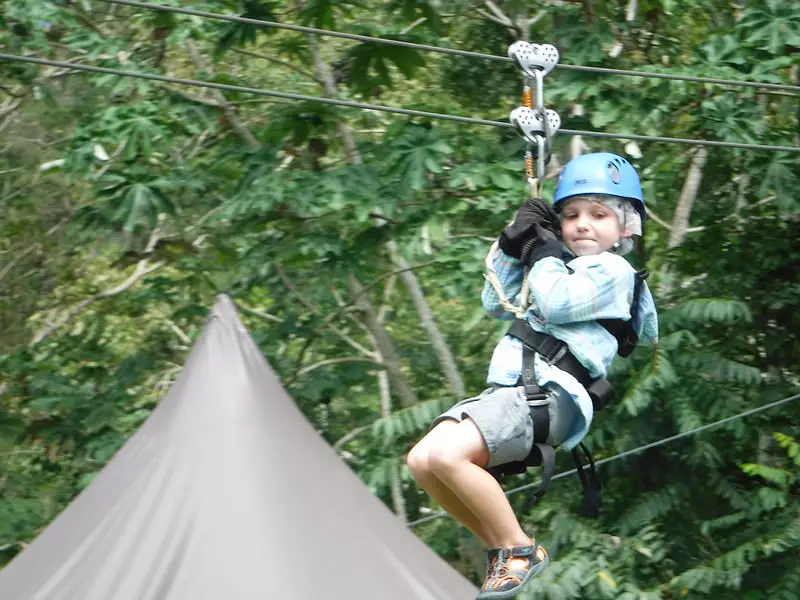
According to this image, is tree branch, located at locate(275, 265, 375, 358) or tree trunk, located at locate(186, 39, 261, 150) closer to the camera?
tree trunk, located at locate(186, 39, 261, 150)

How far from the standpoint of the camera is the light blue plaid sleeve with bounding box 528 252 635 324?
9.95 ft

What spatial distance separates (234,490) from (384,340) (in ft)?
6.85

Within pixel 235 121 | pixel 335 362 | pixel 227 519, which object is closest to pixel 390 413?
pixel 335 362

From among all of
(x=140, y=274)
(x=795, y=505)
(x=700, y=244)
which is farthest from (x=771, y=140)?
(x=140, y=274)

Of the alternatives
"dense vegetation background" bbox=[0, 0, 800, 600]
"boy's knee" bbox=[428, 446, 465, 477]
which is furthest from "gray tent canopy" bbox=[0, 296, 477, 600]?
"boy's knee" bbox=[428, 446, 465, 477]

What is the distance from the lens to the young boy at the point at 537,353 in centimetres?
299

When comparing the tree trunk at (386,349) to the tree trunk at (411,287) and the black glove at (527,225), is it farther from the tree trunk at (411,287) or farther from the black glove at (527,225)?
the black glove at (527,225)

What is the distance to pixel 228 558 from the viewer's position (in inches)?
216

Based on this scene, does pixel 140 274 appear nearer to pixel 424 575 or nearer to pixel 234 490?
pixel 234 490

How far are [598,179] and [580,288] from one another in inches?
12.4

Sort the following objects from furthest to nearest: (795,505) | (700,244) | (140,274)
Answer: (140,274) → (700,244) → (795,505)

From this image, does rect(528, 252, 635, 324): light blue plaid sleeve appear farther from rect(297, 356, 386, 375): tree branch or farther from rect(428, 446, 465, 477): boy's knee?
rect(297, 356, 386, 375): tree branch

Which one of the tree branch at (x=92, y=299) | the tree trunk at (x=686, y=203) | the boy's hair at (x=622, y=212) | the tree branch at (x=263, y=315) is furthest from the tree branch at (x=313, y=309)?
the boy's hair at (x=622, y=212)

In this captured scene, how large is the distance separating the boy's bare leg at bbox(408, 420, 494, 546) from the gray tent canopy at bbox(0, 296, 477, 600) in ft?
7.76
